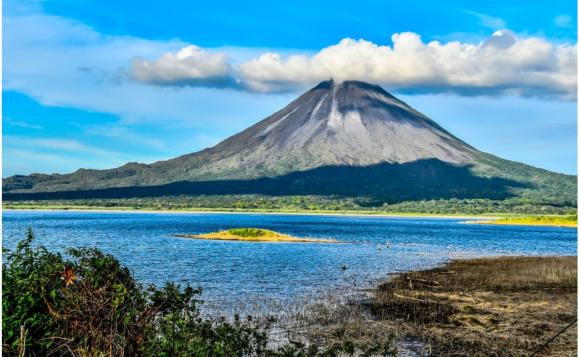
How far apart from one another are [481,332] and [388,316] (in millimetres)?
3822

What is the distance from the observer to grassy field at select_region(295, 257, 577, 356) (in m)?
18.1

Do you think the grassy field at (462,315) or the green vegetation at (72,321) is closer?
the green vegetation at (72,321)

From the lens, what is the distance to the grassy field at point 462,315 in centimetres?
1806

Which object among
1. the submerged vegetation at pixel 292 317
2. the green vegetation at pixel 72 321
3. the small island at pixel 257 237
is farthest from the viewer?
the small island at pixel 257 237

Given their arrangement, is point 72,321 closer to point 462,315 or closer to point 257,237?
point 462,315

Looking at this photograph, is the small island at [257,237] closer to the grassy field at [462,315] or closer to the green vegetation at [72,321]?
the grassy field at [462,315]

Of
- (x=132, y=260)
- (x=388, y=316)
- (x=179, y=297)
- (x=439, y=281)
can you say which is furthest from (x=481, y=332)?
(x=132, y=260)

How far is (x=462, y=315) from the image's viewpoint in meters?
22.4

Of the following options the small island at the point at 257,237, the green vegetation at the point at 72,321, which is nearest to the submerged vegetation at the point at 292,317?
the green vegetation at the point at 72,321

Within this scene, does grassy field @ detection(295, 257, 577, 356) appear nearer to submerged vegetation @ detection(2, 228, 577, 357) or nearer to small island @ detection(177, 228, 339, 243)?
submerged vegetation @ detection(2, 228, 577, 357)

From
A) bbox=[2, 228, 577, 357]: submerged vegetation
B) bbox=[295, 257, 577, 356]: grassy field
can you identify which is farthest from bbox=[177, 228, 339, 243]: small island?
Result: bbox=[295, 257, 577, 356]: grassy field

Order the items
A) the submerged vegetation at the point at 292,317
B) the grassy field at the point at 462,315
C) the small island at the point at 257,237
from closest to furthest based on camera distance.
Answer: the submerged vegetation at the point at 292,317 < the grassy field at the point at 462,315 < the small island at the point at 257,237

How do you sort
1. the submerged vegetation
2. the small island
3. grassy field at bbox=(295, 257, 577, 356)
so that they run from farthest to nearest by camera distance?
1. the small island
2. grassy field at bbox=(295, 257, 577, 356)
3. the submerged vegetation

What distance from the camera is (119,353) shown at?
26.6 feet
